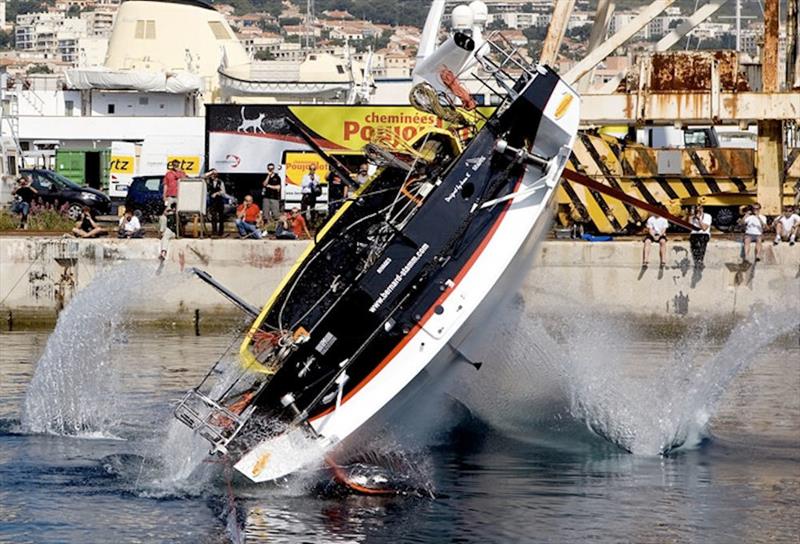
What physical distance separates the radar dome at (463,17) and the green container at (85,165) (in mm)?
36615

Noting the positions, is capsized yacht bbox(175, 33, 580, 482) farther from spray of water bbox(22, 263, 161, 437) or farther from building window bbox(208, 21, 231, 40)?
building window bbox(208, 21, 231, 40)

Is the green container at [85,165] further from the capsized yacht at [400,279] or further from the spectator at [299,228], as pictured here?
the capsized yacht at [400,279]

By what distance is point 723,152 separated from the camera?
39.9 metres

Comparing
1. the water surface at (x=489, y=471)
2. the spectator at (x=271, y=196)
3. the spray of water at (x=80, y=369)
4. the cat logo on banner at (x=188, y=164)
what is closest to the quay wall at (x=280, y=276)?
the spectator at (x=271, y=196)

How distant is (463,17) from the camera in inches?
926

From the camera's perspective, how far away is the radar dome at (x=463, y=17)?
2317cm

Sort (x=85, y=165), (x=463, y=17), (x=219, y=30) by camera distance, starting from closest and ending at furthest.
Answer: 1. (x=463, y=17)
2. (x=85, y=165)
3. (x=219, y=30)

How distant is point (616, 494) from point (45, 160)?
4860 centimetres

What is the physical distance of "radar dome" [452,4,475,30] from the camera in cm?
2317

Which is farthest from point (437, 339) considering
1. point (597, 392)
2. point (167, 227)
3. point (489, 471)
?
point (167, 227)

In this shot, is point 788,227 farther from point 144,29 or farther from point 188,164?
point 144,29

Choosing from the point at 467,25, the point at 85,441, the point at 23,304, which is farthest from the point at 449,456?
the point at 23,304

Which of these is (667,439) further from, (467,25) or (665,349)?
(665,349)

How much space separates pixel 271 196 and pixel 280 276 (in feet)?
16.8
